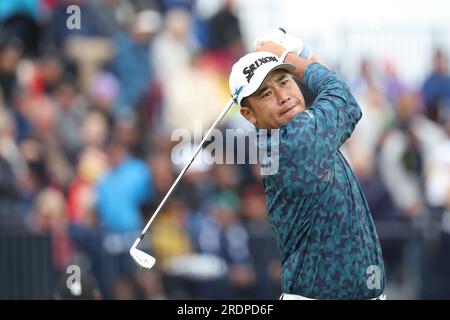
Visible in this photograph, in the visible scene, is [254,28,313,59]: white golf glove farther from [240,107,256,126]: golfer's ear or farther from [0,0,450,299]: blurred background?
[0,0,450,299]: blurred background

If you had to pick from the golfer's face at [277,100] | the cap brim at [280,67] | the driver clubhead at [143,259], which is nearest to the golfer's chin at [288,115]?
the golfer's face at [277,100]

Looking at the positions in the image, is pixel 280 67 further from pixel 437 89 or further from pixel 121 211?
pixel 437 89

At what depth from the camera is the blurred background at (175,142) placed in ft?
42.4

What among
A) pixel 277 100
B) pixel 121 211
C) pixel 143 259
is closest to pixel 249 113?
pixel 277 100

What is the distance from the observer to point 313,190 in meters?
6.96

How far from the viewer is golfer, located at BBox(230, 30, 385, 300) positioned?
6.91 m

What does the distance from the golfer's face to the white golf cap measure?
4 centimetres

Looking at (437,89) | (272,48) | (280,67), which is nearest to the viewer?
(280,67)

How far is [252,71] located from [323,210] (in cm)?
86

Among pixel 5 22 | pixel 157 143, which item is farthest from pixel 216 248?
pixel 5 22

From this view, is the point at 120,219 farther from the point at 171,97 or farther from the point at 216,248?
the point at 171,97

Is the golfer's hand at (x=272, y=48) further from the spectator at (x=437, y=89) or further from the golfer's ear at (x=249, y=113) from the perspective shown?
the spectator at (x=437, y=89)

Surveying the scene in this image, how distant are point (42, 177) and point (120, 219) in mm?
1396

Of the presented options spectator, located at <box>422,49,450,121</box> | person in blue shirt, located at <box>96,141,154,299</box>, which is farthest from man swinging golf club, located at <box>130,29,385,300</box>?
spectator, located at <box>422,49,450,121</box>
